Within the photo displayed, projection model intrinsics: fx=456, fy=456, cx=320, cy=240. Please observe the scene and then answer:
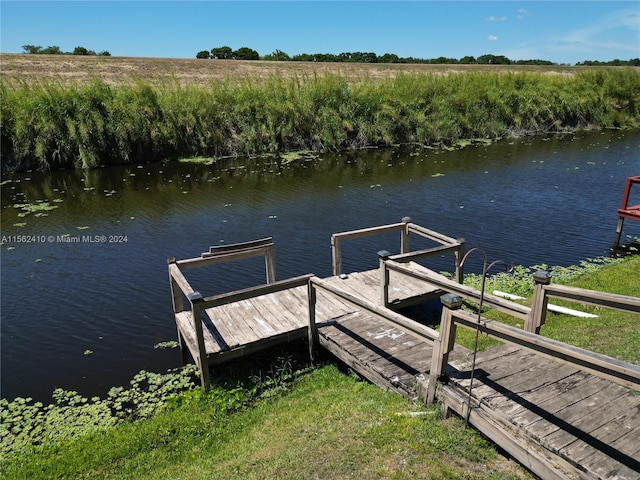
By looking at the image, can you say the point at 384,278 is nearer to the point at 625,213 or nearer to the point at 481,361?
the point at 481,361

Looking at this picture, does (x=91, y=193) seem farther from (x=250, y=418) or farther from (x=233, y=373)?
(x=250, y=418)

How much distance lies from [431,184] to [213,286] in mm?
12571

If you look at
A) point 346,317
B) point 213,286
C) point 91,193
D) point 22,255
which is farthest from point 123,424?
point 91,193

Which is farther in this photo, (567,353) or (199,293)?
(199,293)

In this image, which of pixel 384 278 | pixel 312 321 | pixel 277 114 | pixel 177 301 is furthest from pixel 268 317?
pixel 277 114

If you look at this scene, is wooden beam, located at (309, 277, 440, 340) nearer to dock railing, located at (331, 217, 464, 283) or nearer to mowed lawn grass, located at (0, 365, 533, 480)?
mowed lawn grass, located at (0, 365, 533, 480)

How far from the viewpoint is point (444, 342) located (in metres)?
5.04

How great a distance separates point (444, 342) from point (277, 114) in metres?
25.6

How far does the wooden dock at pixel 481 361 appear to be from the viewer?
405cm

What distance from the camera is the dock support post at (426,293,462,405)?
4957 mm

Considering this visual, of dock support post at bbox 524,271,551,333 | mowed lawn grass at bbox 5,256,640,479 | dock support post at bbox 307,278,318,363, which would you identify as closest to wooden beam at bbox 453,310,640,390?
mowed lawn grass at bbox 5,256,640,479

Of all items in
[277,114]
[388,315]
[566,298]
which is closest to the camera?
[566,298]

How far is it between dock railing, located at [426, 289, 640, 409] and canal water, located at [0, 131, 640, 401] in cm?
511

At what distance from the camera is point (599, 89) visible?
127 ft
